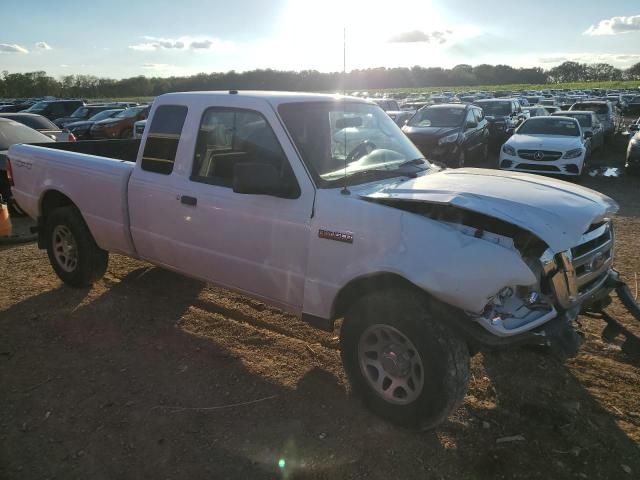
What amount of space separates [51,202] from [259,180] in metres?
3.46

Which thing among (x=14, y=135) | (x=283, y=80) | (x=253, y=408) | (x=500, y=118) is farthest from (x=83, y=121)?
(x=283, y=80)

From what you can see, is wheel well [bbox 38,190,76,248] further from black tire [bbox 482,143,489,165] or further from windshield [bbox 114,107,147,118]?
windshield [bbox 114,107,147,118]

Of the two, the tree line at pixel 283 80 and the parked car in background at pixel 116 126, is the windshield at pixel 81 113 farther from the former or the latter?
the tree line at pixel 283 80

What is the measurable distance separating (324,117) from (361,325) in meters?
1.64

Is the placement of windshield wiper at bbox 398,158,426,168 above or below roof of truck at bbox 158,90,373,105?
below

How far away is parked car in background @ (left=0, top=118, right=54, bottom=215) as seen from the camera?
902 centimetres

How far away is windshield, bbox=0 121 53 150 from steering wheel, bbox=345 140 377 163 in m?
7.84

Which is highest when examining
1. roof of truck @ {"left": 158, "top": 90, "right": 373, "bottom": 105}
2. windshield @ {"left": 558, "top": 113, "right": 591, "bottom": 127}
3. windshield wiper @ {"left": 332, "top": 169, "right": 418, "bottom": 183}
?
roof of truck @ {"left": 158, "top": 90, "right": 373, "bottom": 105}

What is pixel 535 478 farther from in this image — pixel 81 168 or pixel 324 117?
pixel 81 168

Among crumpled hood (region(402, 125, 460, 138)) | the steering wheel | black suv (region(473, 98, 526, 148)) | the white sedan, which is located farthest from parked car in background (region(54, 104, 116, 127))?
the steering wheel

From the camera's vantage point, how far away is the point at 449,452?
9.58 feet

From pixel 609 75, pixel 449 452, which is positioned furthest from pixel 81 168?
pixel 609 75

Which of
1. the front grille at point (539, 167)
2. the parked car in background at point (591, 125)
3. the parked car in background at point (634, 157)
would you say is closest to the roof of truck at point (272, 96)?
the front grille at point (539, 167)

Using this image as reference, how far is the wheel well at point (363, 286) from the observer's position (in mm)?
3008
